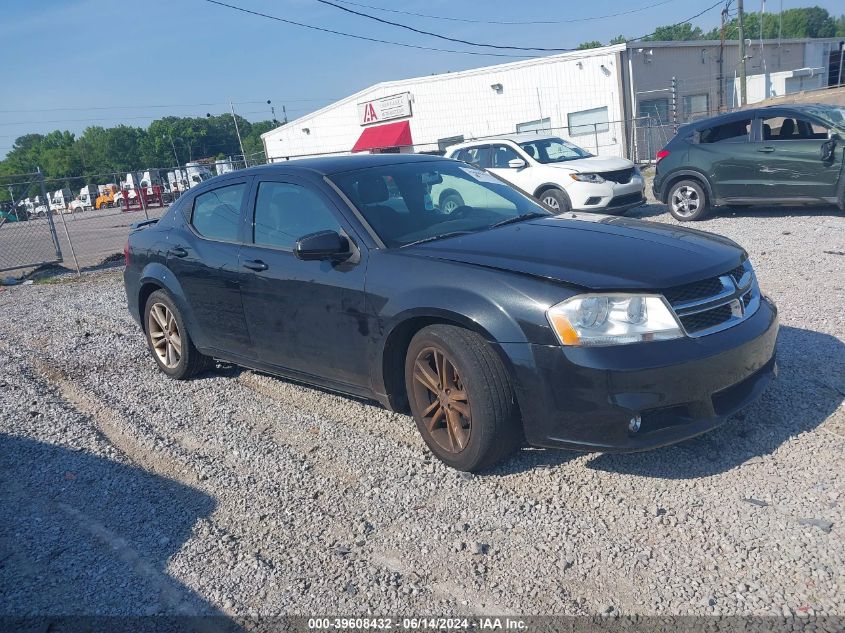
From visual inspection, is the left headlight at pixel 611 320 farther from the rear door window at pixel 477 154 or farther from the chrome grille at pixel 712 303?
the rear door window at pixel 477 154

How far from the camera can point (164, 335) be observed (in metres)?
6.07

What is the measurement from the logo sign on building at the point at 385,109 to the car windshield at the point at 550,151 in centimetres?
2103

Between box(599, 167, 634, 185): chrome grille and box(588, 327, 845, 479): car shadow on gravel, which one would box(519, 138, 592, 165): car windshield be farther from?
box(588, 327, 845, 479): car shadow on gravel

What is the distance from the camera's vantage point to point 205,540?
3.46 m

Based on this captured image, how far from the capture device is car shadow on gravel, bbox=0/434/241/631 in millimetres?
3025

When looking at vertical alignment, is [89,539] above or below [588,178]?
below

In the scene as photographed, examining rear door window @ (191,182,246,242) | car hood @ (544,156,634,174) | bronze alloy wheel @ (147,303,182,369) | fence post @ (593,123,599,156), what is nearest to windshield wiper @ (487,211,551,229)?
rear door window @ (191,182,246,242)

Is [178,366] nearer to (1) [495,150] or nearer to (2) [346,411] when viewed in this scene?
(2) [346,411]

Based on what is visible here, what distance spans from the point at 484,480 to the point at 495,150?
449 inches

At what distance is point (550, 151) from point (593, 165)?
1.19 m

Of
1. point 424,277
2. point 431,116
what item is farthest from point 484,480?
point 431,116

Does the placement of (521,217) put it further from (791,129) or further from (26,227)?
(26,227)

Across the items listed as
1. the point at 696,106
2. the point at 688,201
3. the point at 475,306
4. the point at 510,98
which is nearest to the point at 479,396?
the point at 475,306

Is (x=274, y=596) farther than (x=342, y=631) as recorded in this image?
Yes
